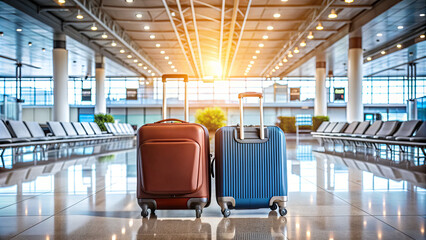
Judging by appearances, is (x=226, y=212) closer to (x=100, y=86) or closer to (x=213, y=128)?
(x=213, y=128)

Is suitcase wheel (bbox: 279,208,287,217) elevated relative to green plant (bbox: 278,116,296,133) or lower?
lower

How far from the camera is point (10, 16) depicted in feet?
52.8

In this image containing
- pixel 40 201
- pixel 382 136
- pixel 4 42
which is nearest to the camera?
pixel 40 201

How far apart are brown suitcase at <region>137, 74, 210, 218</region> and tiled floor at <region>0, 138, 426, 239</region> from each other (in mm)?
170

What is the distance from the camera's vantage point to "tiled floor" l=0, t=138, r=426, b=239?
289cm

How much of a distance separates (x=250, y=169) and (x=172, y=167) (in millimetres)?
704

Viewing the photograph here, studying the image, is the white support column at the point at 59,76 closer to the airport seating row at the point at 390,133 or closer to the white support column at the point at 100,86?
the white support column at the point at 100,86

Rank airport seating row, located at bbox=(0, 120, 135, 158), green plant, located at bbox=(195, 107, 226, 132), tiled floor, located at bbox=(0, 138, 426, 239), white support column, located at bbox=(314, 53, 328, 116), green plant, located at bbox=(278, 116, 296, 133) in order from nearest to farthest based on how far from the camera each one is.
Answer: tiled floor, located at bbox=(0, 138, 426, 239) → airport seating row, located at bbox=(0, 120, 135, 158) → green plant, located at bbox=(195, 107, 226, 132) → white support column, located at bbox=(314, 53, 328, 116) → green plant, located at bbox=(278, 116, 296, 133)

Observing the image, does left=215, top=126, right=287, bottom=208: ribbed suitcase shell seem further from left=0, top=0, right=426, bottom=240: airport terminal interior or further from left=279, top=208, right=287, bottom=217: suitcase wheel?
left=279, top=208, right=287, bottom=217: suitcase wheel

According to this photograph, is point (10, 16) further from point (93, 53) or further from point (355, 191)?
point (355, 191)

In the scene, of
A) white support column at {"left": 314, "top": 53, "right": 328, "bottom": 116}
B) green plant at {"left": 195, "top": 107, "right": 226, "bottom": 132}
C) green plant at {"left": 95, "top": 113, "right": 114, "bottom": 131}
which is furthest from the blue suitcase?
white support column at {"left": 314, "top": 53, "right": 328, "bottom": 116}

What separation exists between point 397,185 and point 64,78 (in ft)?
57.1

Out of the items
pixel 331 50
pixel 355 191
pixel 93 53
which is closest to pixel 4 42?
pixel 93 53

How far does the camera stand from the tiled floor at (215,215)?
9.50 feet
